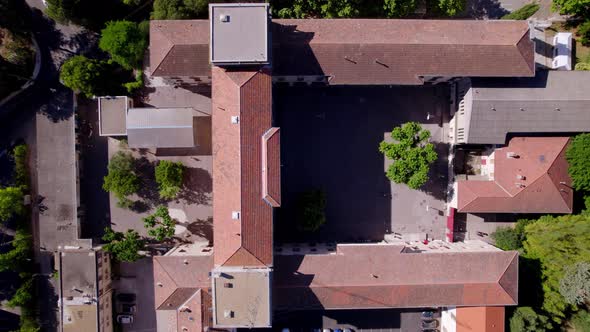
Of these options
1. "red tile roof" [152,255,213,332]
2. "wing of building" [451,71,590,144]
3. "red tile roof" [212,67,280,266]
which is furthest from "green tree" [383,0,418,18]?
"red tile roof" [152,255,213,332]

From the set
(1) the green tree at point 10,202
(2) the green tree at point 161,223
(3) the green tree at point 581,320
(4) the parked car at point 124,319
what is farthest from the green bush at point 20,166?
(3) the green tree at point 581,320

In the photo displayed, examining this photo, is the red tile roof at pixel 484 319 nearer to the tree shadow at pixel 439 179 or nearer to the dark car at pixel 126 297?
the tree shadow at pixel 439 179

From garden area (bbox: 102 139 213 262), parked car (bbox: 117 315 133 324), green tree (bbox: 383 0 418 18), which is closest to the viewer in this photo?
green tree (bbox: 383 0 418 18)

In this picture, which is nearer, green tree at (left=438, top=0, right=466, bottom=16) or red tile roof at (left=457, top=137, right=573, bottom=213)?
green tree at (left=438, top=0, right=466, bottom=16)

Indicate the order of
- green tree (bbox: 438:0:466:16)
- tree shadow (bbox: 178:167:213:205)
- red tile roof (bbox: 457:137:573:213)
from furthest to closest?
tree shadow (bbox: 178:167:213:205)
red tile roof (bbox: 457:137:573:213)
green tree (bbox: 438:0:466:16)

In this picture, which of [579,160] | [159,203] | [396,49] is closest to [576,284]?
[579,160]

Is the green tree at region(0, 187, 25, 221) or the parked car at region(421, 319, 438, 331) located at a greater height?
the green tree at region(0, 187, 25, 221)

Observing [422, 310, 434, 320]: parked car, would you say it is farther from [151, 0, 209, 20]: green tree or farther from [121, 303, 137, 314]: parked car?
[151, 0, 209, 20]: green tree

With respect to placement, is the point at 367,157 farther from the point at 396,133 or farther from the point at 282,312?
the point at 282,312
